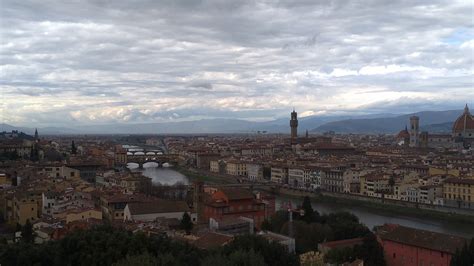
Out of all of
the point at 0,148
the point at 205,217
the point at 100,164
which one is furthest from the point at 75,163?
the point at 205,217

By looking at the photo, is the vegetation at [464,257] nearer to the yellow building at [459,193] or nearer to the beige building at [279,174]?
the yellow building at [459,193]

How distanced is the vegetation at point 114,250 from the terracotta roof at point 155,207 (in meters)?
4.20

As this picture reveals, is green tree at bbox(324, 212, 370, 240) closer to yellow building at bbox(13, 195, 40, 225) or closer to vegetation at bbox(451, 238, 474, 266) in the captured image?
vegetation at bbox(451, 238, 474, 266)

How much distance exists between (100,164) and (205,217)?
545 inches

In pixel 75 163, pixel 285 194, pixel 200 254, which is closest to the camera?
pixel 200 254

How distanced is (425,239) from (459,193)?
8.57 meters

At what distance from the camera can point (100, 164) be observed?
80.4 ft

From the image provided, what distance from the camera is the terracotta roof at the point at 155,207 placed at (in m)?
11.0

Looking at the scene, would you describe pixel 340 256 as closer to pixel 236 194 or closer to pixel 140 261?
pixel 140 261

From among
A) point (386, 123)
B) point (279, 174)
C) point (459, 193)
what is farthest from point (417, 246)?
point (386, 123)

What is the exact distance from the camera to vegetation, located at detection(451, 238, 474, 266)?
22.3 ft

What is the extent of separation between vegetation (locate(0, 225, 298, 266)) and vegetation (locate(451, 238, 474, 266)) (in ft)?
6.38

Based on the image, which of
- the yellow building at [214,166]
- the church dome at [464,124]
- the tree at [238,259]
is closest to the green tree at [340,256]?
the tree at [238,259]

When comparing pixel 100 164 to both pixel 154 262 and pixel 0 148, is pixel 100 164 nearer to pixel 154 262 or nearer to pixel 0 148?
pixel 0 148
